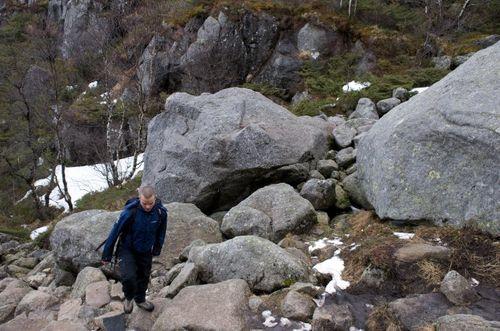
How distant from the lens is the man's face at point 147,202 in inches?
253

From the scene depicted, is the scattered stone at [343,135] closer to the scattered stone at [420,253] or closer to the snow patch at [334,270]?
the snow patch at [334,270]

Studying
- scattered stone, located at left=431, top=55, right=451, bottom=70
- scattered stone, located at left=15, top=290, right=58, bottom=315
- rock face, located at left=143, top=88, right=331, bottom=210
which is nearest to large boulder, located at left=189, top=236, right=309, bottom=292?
scattered stone, located at left=15, top=290, right=58, bottom=315

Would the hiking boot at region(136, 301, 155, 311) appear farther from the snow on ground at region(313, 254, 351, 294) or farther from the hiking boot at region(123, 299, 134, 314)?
the snow on ground at region(313, 254, 351, 294)

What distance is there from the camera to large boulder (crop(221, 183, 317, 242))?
8578 millimetres

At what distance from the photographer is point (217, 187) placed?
36.9 feet

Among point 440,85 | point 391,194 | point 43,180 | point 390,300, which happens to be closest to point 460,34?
point 440,85

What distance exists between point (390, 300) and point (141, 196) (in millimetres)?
4139

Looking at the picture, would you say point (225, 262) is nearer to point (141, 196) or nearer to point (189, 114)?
point (141, 196)

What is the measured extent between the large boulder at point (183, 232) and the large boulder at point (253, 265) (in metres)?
1.87

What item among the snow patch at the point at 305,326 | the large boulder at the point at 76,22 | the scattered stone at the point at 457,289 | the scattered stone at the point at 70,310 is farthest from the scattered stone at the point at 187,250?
the large boulder at the point at 76,22

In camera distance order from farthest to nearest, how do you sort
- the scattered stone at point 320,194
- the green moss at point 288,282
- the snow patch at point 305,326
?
the scattered stone at point 320,194
the green moss at point 288,282
the snow patch at point 305,326

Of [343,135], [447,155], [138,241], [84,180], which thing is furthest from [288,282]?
[84,180]

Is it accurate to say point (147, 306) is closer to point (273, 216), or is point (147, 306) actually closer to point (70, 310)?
point (70, 310)

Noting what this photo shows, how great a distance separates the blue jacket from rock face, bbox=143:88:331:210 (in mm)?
4367
